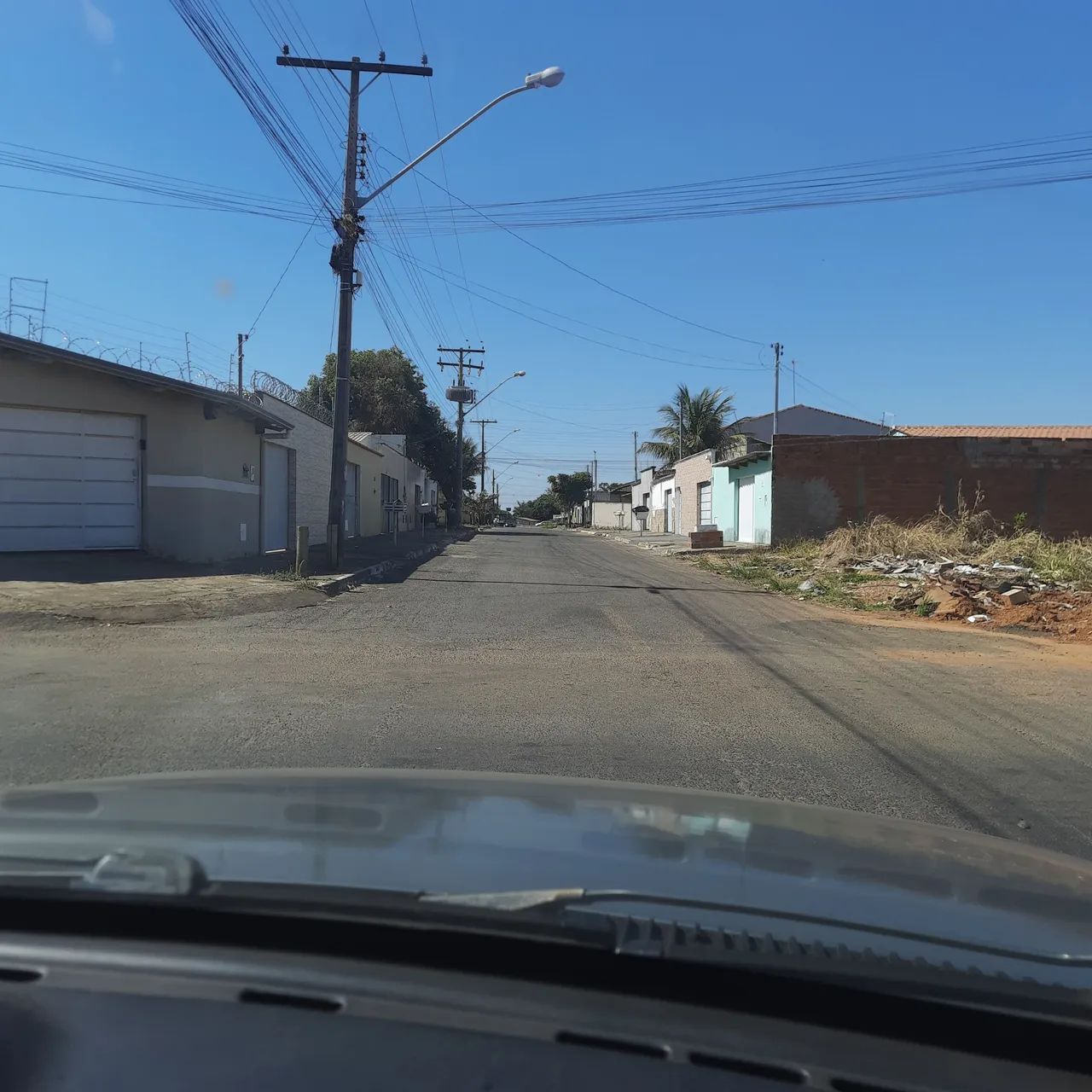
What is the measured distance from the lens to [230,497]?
19.2 m

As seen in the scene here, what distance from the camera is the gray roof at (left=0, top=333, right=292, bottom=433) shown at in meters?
15.2

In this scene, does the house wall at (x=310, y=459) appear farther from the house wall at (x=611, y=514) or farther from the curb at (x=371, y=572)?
the house wall at (x=611, y=514)

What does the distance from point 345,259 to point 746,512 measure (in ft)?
68.3

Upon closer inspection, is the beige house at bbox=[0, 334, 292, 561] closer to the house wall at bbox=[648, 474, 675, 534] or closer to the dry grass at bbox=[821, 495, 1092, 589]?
the dry grass at bbox=[821, 495, 1092, 589]

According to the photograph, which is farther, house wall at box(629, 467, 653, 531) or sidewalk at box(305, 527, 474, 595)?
house wall at box(629, 467, 653, 531)

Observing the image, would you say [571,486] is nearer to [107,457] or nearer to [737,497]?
[737,497]

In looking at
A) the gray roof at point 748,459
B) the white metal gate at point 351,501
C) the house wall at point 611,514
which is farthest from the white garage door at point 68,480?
the house wall at point 611,514

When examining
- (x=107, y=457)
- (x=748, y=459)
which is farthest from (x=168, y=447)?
(x=748, y=459)

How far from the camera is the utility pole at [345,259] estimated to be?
17.5m

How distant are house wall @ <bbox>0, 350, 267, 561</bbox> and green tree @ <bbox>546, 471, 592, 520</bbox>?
95.0 metres

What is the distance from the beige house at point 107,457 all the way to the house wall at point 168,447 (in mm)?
16

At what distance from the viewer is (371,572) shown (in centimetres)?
1891

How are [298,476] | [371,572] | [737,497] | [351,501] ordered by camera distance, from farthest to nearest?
[737,497], [351,501], [298,476], [371,572]

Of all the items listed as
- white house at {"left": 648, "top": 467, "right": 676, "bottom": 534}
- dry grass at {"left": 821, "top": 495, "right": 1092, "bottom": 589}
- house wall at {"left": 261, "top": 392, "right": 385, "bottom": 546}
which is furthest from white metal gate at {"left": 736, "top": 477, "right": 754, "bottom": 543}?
white house at {"left": 648, "top": 467, "right": 676, "bottom": 534}
